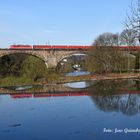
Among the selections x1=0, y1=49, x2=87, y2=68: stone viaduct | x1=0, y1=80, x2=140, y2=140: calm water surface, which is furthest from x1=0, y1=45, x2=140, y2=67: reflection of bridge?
x1=0, y1=80, x2=140, y2=140: calm water surface

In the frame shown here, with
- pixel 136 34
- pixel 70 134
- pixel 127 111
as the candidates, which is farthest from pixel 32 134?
pixel 136 34

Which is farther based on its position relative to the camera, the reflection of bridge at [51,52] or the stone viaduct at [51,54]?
the stone viaduct at [51,54]

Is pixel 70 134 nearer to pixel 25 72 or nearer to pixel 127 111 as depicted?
pixel 127 111

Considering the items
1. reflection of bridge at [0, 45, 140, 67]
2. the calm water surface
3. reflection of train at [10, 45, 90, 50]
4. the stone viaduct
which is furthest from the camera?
reflection of train at [10, 45, 90, 50]

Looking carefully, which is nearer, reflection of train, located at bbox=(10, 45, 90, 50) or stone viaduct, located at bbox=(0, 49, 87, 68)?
stone viaduct, located at bbox=(0, 49, 87, 68)

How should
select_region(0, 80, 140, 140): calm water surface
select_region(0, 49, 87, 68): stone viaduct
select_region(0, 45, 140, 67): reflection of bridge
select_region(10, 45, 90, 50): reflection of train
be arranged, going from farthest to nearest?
select_region(10, 45, 90, 50): reflection of train, select_region(0, 49, 87, 68): stone viaduct, select_region(0, 45, 140, 67): reflection of bridge, select_region(0, 80, 140, 140): calm water surface

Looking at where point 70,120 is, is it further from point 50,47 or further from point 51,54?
point 51,54

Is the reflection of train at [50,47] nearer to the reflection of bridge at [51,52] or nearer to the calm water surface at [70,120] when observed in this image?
the reflection of bridge at [51,52]

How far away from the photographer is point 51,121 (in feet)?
60.1

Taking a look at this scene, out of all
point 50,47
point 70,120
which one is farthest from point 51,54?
point 70,120

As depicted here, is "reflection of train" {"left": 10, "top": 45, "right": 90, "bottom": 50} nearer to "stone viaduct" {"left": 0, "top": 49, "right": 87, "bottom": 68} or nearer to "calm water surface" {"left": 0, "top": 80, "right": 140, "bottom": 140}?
"stone viaduct" {"left": 0, "top": 49, "right": 87, "bottom": 68}

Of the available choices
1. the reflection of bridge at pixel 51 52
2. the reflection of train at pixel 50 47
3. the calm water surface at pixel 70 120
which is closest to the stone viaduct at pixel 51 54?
the reflection of bridge at pixel 51 52

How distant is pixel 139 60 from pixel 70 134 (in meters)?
70.1

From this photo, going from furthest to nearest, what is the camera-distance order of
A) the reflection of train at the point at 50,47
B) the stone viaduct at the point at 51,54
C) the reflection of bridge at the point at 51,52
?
the reflection of train at the point at 50,47 → the stone viaduct at the point at 51,54 → the reflection of bridge at the point at 51,52
